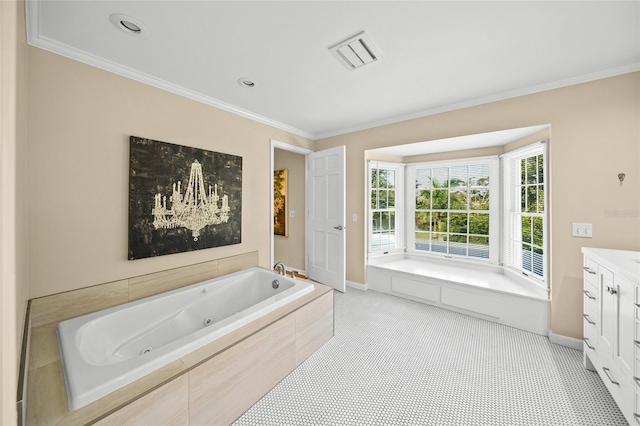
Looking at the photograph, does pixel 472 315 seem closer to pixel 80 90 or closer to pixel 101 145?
pixel 101 145

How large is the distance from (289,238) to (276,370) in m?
2.91

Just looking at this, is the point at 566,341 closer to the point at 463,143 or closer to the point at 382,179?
the point at 463,143

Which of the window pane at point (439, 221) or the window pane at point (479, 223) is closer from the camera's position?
the window pane at point (479, 223)

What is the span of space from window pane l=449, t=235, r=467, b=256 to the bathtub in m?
2.41

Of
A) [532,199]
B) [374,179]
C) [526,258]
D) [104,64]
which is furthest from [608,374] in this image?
[104,64]

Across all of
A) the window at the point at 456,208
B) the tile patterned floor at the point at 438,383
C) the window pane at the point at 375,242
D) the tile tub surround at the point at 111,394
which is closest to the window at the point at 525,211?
the window at the point at 456,208

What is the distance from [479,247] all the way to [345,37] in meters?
3.12

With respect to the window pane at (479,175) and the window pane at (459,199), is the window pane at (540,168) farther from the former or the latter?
the window pane at (459,199)

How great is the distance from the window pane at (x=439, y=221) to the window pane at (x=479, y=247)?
0.37 metres

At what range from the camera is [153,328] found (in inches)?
75.6

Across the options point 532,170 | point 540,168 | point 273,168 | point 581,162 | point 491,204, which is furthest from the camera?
point 273,168

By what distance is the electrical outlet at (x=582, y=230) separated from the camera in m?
2.12

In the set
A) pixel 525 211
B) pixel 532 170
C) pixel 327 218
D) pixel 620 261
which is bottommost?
pixel 620 261

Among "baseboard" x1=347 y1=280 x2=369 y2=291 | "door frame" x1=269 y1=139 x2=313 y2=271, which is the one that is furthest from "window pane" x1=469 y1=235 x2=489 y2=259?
"door frame" x1=269 y1=139 x2=313 y2=271
